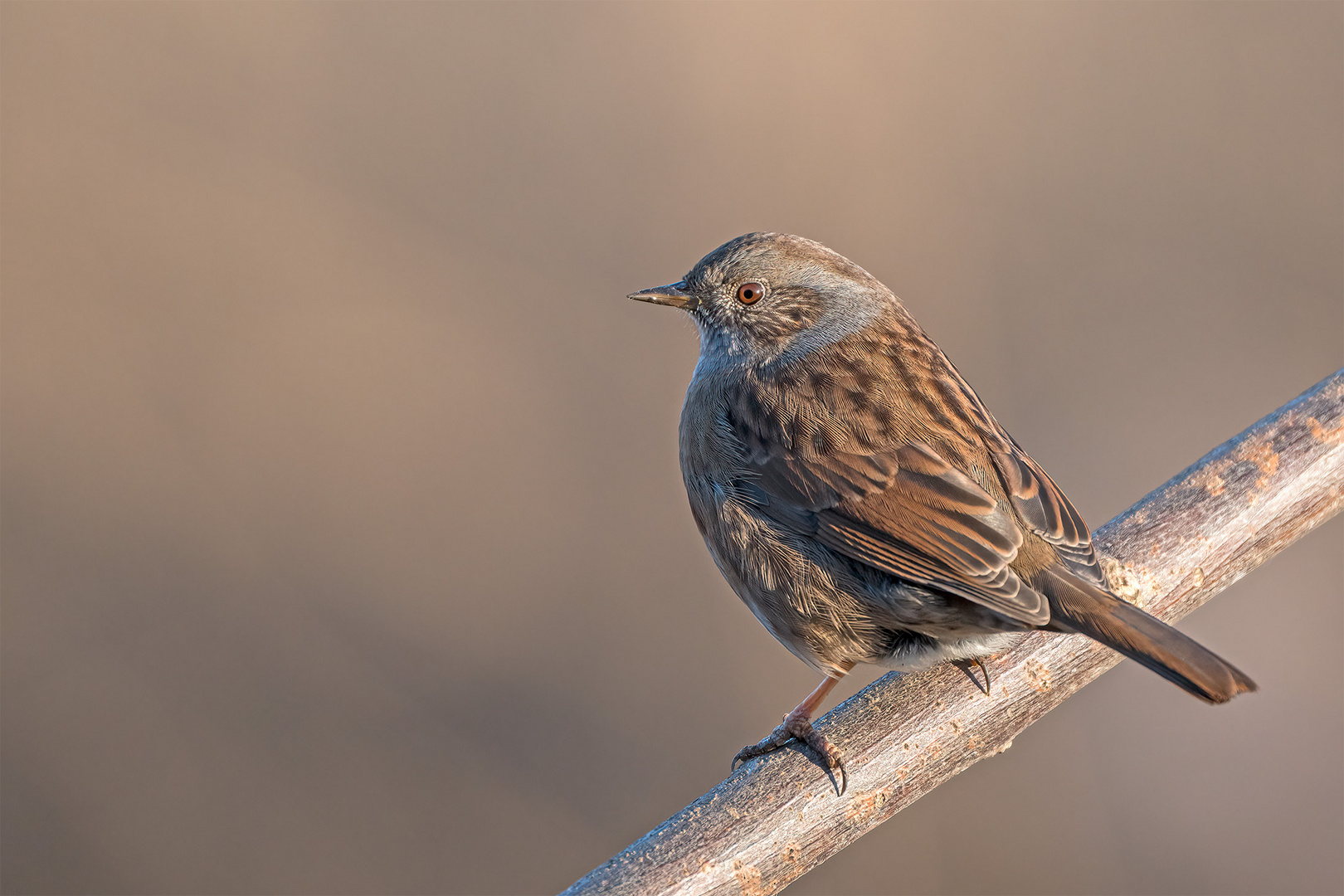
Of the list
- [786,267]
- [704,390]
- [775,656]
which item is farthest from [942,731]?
[775,656]

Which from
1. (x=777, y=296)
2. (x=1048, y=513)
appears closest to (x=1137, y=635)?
(x=1048, y=513)

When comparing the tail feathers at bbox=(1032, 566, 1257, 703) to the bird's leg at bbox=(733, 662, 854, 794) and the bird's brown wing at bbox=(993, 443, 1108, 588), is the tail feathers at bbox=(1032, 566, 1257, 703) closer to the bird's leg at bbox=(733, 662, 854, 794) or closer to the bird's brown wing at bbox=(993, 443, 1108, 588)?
the bird's brown wing at bbox=(993, 443, 1108, 588)

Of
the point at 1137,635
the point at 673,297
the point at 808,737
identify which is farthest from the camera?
the point at 673,297

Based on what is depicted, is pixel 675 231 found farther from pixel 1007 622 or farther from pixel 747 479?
pixel 1007 622

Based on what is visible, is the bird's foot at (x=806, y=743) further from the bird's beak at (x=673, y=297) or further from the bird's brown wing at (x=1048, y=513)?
Answer: the bird's beak at (x=673, y=297)

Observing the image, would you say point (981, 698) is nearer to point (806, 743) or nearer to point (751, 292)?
point (806, 743)

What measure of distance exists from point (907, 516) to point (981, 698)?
560mm

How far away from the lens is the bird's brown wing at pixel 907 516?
2781 millimetres

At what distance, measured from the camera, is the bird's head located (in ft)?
12.3

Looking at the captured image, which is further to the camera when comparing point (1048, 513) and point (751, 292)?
point (751, 292)

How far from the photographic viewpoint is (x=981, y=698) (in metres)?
3.09

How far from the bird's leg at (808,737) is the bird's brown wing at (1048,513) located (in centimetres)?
67

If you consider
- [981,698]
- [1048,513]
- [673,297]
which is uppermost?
[673,297]

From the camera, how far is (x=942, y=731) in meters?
3.02
